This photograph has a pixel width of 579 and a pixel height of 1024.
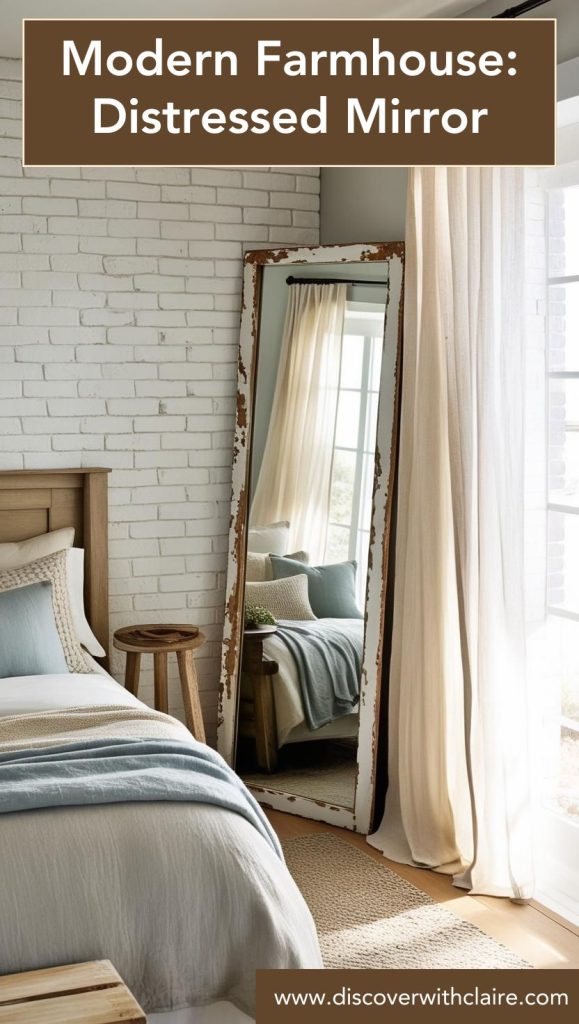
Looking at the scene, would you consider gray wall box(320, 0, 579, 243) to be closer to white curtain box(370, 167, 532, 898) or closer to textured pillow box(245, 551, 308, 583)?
white curtain box(370, 167, 532, 898)

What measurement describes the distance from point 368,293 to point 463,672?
141 centimetres

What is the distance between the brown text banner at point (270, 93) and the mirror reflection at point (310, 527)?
4.70ft

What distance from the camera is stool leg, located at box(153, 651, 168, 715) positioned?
12.9 feet

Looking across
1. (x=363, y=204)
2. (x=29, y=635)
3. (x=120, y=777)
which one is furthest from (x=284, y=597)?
(x=120, y=777)

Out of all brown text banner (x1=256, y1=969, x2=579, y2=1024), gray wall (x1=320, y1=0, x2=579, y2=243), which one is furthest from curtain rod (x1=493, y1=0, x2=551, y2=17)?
brown text banner (x1=256, y1=969, x2=579, y2=1024)

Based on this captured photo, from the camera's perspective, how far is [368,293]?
3.88m

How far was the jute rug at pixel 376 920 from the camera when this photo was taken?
2.85m

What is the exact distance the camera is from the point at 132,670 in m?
3.95

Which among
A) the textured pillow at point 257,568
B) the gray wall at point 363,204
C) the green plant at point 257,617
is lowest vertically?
the green plant at point 257,617

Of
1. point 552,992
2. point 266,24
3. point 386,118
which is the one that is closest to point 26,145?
point 266,24

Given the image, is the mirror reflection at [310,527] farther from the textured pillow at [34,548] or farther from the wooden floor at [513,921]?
the textured pillow at [34,548]

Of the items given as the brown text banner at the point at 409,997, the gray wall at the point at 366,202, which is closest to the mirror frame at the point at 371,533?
the gray wall at the point at 366,202

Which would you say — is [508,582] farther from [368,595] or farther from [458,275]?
[458,275]

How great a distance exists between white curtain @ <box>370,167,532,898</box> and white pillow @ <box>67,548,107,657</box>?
1.11 meters
